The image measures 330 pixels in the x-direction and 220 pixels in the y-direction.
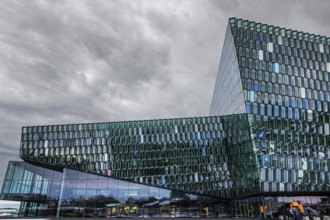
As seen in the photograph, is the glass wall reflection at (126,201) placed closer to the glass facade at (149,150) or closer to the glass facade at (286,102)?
the glass facade at (149,150)

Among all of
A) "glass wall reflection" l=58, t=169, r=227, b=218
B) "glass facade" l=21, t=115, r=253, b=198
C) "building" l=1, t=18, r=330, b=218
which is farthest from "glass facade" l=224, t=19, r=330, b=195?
"glass wall reflection" l=58, t=169, r=227, b=218

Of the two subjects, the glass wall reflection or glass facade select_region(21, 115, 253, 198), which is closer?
the glass wall reflection

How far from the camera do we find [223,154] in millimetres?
51875

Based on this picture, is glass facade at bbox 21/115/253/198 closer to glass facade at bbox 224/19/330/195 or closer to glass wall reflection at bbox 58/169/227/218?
glass wall reflection at bbox 58/169/227/218

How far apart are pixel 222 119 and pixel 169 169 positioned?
13584mm

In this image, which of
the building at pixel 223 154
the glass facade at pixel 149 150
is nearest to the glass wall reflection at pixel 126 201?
the building at pixel 223 154

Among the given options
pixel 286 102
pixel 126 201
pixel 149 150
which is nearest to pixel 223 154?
pixel 149 150

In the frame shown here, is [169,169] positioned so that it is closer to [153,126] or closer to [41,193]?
[153,126]

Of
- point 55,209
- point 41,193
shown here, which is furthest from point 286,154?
point 41,193

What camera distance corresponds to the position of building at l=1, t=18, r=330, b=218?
41406 mm

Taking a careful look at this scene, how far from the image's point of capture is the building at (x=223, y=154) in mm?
41406

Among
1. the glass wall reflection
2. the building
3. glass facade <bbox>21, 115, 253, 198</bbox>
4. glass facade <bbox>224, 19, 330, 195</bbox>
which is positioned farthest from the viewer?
glass facade <bbox>21, 115, 253, 198</bbox>

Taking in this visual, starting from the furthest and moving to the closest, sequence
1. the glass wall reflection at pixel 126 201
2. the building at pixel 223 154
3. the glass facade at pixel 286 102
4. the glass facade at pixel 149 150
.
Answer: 1. the glass facade at pixel 149 150
2. the glass wall reflection at pixel 126 201
3. the building at pixel 223 154
4. the glass facade at pixel 286 102

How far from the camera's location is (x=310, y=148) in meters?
42.4
